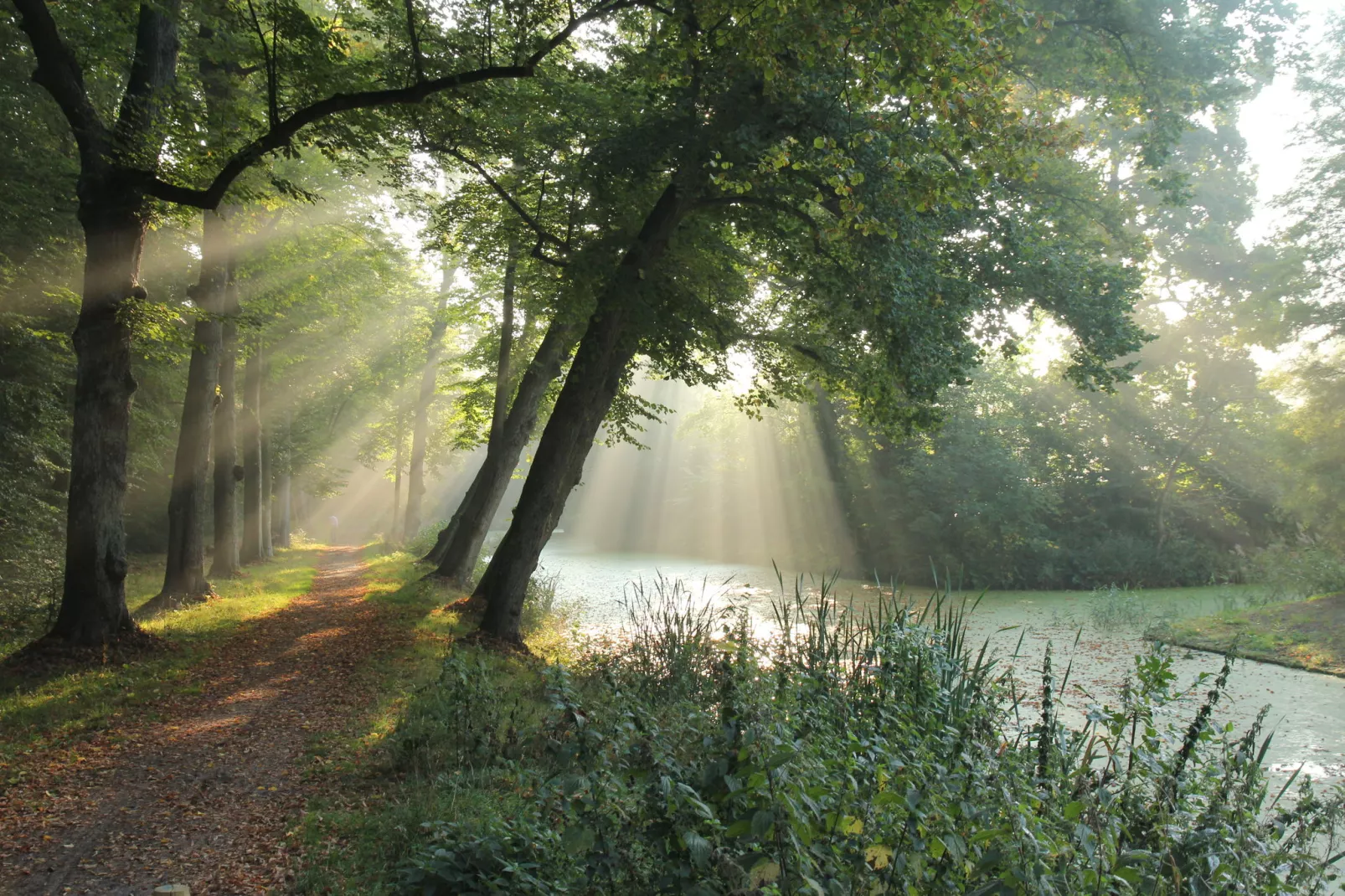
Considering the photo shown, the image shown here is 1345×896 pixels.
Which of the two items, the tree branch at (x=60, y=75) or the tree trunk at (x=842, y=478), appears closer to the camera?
the tree branch at (x=60, y=75)

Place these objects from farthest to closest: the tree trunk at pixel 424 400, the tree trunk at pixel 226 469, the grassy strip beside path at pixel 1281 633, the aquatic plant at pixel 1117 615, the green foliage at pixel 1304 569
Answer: the tree trunk at pixel 424 400, the green foliage at pixel 1304 569, the tree trunk at pixel 226 469, the aquatic plant at pixel 1117 615, the grassy strip beside path at pixel 1281 633

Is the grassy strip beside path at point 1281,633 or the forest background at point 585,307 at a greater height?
the forest background at point 585,307

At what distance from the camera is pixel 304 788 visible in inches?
204

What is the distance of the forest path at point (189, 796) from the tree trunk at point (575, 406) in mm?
2313

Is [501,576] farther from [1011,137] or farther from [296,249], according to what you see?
[296,249]

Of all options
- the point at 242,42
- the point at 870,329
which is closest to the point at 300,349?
the point at 242,42

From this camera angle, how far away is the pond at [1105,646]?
7.68 m

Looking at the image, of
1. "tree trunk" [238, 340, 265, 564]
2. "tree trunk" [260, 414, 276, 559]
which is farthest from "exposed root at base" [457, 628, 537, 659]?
"tree trunk" [260, 414, 276, 559]

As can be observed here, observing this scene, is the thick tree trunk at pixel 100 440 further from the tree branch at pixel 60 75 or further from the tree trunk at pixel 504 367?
the tree trunk at pixel 504 367

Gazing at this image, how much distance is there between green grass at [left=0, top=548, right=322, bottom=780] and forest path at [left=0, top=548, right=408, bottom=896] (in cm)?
21

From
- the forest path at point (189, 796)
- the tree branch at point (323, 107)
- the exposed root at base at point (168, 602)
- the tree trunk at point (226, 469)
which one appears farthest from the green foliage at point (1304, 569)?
the tree trunk at point (226, 469)

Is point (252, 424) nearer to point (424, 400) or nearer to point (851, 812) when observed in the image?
point (424, 400)

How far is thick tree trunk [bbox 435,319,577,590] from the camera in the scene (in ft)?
48.1

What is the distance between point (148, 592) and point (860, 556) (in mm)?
21525
